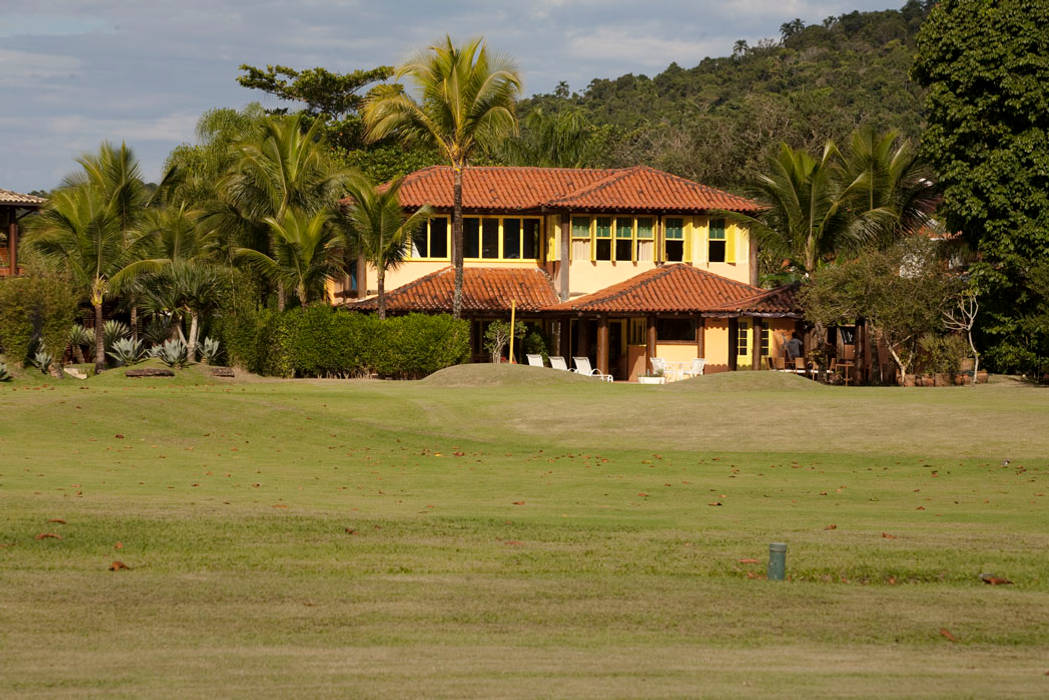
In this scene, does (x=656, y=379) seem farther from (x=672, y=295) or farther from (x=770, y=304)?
(x=770, y=304)

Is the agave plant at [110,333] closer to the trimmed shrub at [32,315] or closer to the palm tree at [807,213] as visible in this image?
the trimmed shrub at [32,315]

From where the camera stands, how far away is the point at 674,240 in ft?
168

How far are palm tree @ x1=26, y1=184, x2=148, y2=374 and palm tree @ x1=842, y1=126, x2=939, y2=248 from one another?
2502 centimetres

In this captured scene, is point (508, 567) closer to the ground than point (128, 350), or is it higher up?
closer to the ground

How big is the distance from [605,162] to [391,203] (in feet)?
127

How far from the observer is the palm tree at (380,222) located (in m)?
44.2

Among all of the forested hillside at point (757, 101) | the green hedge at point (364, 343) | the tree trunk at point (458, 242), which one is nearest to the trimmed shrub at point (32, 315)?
the green hedge at point (364, 343)

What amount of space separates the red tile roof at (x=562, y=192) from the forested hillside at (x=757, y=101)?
14113 millimetres

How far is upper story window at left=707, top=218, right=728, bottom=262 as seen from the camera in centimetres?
5138

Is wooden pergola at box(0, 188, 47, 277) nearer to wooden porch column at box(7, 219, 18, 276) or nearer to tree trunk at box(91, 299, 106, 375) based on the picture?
wooden porch column at box(7, 219, 18, 276)

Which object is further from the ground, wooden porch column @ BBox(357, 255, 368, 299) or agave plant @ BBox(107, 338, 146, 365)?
wooden porch column @ BBox(357, 255, 368, 299)

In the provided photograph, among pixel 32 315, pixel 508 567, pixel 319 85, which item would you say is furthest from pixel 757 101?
pixel 508 567

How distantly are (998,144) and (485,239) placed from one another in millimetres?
19530

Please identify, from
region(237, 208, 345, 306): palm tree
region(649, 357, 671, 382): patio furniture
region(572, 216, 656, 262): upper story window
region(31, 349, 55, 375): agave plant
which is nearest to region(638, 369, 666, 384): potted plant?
region(649, 357, 671, 382): patio furniture
